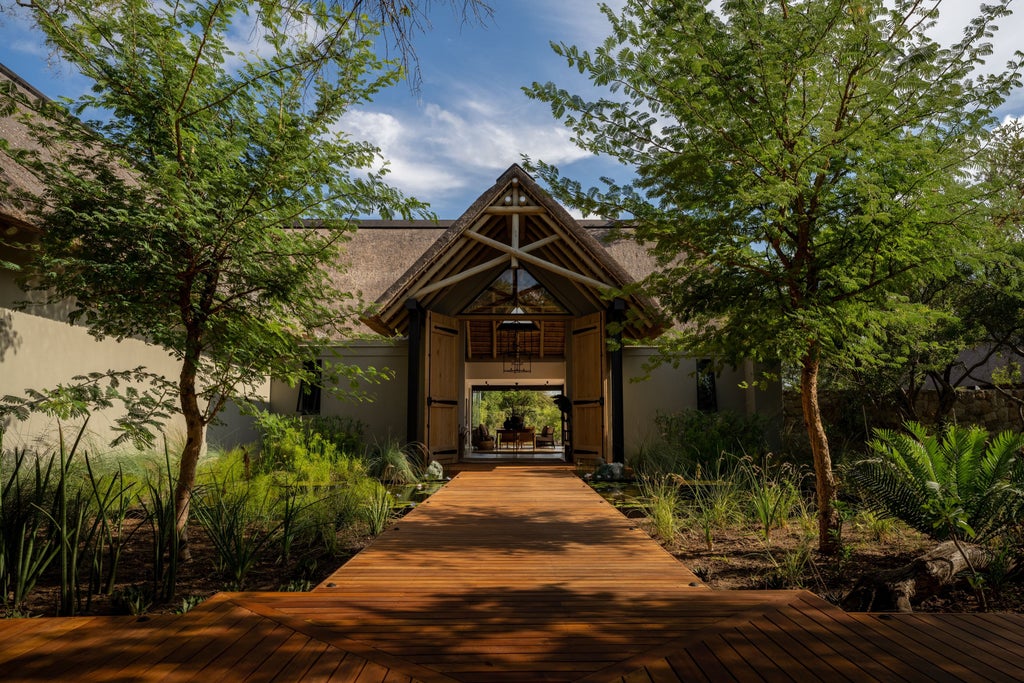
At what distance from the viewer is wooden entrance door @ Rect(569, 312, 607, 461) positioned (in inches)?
394

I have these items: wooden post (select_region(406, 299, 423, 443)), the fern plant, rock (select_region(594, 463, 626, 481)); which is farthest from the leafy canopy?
wooden post (select_region(406, 299, 423, 443))

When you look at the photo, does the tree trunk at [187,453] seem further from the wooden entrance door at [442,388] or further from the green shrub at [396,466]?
the wooden entrance door at [442,388]

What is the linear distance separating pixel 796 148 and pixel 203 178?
11.7 feet

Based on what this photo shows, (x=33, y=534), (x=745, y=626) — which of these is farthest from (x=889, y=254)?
(x=33, y=534)

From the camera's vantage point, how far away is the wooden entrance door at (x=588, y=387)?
10000mm

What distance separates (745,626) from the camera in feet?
8.11

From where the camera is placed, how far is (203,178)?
3588 mm

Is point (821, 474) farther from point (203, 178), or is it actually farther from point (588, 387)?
point (588, 387)

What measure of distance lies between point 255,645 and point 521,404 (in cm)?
2347

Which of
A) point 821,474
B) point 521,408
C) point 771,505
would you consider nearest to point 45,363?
point 771,505

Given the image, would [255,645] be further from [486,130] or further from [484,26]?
[486,130]

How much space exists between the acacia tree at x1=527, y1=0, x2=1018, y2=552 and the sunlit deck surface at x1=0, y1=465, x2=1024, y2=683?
197cm

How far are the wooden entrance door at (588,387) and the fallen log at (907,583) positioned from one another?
620cm

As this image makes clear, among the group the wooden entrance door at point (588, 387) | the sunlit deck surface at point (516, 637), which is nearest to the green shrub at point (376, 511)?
the sunlit deck surface at point (516, 637)
